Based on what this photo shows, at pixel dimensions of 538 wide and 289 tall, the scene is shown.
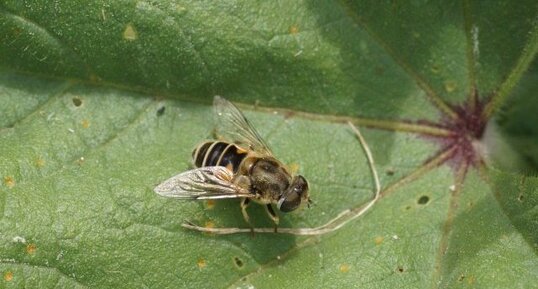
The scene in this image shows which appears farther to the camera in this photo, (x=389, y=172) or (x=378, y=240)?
(x=389, y=172)

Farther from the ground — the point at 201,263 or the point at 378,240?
the point at 378,240

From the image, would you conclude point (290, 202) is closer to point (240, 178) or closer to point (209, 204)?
point (240, 178)

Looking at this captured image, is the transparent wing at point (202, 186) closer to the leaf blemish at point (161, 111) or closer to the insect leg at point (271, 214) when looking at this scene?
the insect leg at point (271, 214)

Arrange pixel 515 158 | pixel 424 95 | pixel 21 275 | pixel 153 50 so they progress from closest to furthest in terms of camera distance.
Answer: pixel 21 275
pixel 153 50
pixel 424 95
pixel 515 158

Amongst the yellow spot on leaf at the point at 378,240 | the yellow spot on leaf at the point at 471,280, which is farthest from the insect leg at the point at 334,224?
the yellow spot on leaf at the point at 471,280

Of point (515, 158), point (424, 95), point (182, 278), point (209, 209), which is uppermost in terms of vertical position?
point (424, 95)

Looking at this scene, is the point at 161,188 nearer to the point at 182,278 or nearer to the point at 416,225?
the point at 182,278

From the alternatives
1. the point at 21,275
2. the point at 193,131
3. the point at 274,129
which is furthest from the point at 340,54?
the point at 21,275

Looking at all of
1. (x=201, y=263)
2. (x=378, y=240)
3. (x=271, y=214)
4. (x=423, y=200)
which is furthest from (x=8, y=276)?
(x=423, y=200)

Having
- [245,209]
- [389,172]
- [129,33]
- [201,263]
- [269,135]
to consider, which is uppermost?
[129,33]
